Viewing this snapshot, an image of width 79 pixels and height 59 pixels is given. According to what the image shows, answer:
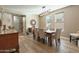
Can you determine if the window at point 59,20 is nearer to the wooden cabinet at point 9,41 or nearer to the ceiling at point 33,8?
the ceiling at point 33,8

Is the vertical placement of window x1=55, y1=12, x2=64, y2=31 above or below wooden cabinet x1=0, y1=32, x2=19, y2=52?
above

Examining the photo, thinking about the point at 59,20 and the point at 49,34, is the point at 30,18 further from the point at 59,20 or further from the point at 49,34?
the point at 59,20

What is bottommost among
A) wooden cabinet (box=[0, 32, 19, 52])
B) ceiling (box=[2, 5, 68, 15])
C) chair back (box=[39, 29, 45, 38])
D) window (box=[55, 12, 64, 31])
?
wooden cabinet (box=[0, 32, 19, 52])

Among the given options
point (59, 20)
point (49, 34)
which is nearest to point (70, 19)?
point (59, 20)

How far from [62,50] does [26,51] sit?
843 millimetres

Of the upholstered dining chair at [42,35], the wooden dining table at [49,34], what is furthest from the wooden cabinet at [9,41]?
the wooden dining table at [49,34]

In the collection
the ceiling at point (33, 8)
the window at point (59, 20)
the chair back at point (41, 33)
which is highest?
the ceiling at point (33, 8)

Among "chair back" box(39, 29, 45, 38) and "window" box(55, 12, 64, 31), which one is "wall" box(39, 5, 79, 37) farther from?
"chair back" box(39, 29, 45, 38)

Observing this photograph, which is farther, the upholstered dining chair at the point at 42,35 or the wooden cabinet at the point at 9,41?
the upholstered dining chair at the point at 42,35

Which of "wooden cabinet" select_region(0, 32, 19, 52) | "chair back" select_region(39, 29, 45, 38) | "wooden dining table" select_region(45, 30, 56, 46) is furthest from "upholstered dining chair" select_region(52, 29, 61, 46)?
"wooden cabinet" select_region(0, 32, 19, 52)
